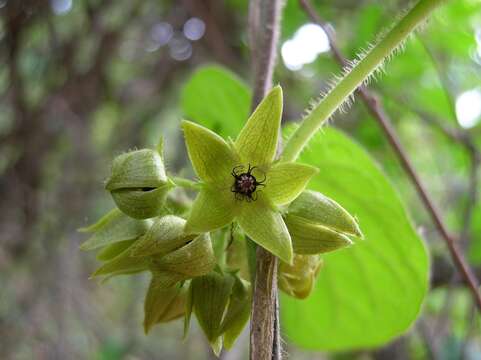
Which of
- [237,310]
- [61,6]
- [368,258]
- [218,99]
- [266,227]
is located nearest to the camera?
[266,227]

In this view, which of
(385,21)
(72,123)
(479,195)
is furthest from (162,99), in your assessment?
(479,195)

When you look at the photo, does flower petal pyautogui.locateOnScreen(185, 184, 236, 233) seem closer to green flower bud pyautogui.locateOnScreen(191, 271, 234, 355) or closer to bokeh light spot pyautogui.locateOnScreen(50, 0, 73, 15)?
green flower bud pyautogui.locateOnScreen(191, 271, 234, 355)

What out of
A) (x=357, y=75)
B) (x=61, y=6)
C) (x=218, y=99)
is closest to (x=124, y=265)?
(x=357, y=75)

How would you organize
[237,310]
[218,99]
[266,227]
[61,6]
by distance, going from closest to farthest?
1. [266,227]
2. [237,310]
3. [218,99]
4. [61,6]

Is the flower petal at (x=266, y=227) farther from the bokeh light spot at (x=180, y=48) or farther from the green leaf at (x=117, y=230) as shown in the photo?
the bokeh light spot at (x=180, y=48)

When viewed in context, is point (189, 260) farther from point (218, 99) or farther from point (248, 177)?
point (218, 99)

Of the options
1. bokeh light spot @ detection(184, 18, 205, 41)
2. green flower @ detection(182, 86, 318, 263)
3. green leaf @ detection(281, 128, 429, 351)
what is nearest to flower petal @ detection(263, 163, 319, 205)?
green flower @ detection(182, 86, 318, 263)

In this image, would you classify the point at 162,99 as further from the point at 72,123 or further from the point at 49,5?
the point at 49,5
